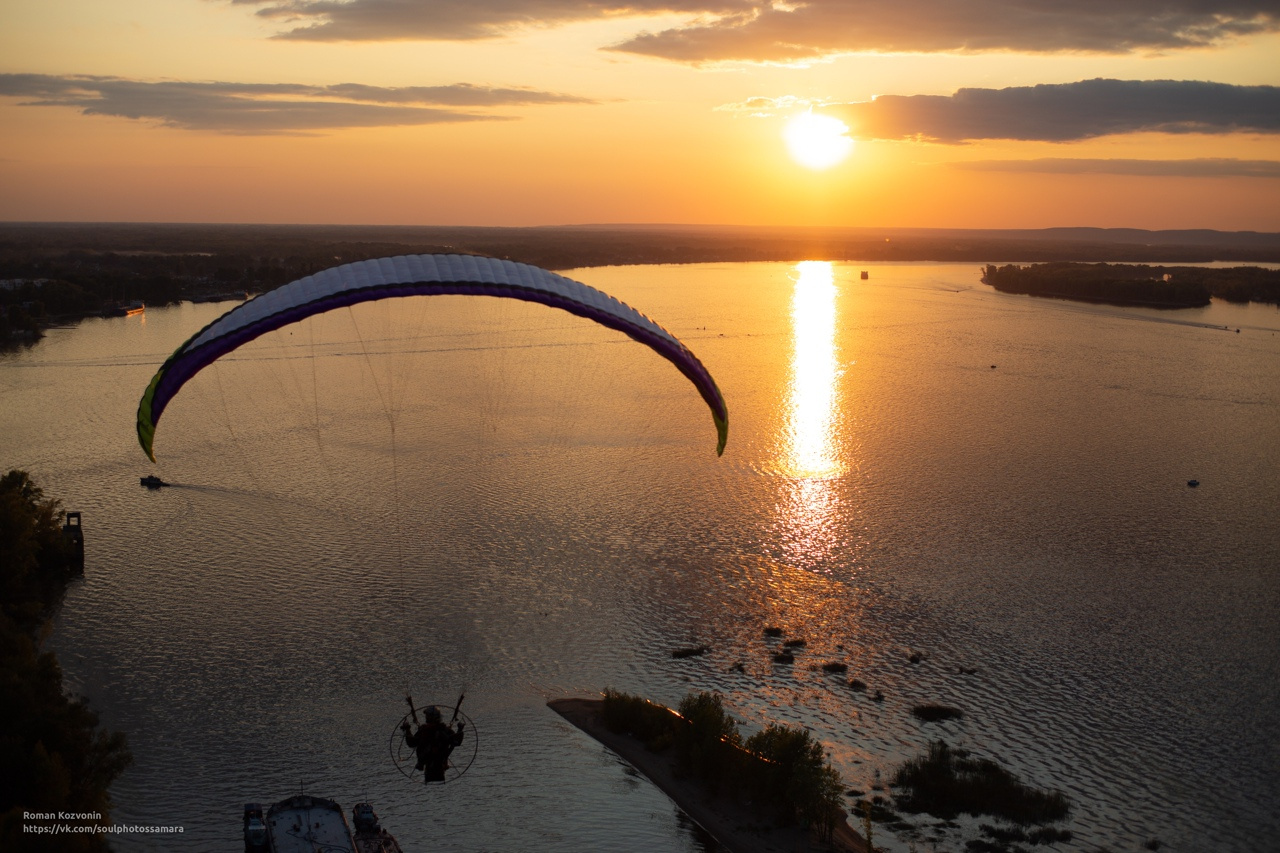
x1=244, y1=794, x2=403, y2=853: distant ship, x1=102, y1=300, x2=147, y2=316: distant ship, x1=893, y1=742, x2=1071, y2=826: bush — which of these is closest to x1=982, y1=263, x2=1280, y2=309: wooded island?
x1=102, y1=300, x2=147, y2=316: distant ship

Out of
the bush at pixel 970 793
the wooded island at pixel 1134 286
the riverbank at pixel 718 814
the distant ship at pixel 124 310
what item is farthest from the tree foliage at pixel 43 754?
the wooded island at pixel 1134 286

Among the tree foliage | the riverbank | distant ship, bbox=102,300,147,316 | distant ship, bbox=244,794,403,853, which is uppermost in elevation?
distant ship, bbox=102,300,147,316

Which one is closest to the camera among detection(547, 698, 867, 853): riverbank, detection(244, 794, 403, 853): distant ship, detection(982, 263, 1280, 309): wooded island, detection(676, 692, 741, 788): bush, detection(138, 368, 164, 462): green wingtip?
detection(138, 368, 164, 462): green wingtip

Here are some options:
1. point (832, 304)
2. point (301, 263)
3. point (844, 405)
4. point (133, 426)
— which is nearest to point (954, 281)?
point (832, 304)

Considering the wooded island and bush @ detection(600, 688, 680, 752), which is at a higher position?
the wooded island

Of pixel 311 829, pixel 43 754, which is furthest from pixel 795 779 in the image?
pixel 43 754

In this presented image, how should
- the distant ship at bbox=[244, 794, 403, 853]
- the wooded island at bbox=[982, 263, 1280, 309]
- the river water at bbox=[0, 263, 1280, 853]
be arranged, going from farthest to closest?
the wooded island at bbox=[982, 263, 1280, 309], the river water at bbox=[0, 263, 1280, 853], the distant ship at bbox=[244, 794, 403, 853]

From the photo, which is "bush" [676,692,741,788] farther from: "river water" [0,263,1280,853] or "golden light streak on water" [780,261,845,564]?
"golden light streak on water" [780,261,845,564]
